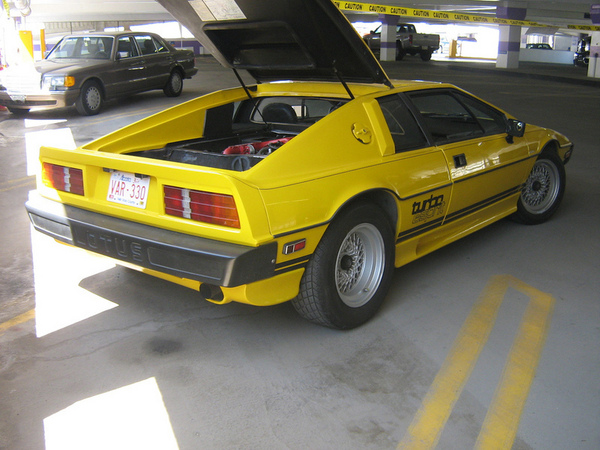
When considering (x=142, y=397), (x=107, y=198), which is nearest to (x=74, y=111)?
(x=107, y=198)

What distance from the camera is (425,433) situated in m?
2.41

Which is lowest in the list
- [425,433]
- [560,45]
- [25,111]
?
[425,433]

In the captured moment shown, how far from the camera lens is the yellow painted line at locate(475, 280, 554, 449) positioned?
2.41 meters

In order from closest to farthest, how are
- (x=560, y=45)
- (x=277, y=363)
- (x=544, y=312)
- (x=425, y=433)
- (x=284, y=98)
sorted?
(x=425, y=433) → (x=277, y=363) → (x=544, y=312) → (x=284, y=98) → (x=560, y=45)

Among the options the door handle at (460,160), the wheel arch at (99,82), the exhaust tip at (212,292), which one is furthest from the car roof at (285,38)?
the wheel arch at (99,82)

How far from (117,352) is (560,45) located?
5795 cm

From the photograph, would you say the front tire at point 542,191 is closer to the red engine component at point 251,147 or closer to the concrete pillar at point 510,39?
the red engine component at point 251,147

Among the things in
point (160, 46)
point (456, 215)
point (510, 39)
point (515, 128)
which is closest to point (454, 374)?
point (456, 215)

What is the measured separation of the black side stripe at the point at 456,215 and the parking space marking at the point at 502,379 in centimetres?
51

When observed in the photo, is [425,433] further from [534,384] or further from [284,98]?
[284,98]

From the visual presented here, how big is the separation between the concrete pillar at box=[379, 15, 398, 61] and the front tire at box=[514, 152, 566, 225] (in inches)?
1152

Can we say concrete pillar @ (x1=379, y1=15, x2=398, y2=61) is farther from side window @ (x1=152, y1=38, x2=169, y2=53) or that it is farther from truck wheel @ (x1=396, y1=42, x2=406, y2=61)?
side window @ (x1=152, y1=38, x2=169, y2=53)

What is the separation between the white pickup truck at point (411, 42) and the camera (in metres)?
32.3

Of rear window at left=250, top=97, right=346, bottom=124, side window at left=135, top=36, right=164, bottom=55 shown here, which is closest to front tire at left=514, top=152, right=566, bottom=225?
rear window at left=250, top=97, right=346, bottom=124
